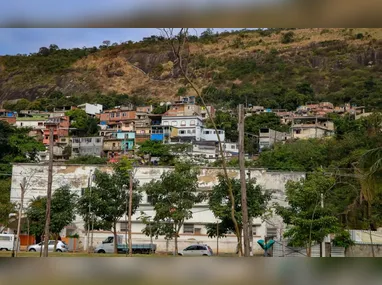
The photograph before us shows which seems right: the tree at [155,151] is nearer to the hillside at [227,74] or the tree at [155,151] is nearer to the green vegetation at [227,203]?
the hillside at [227,74]

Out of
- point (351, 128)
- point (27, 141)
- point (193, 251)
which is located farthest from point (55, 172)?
point (351, 128)

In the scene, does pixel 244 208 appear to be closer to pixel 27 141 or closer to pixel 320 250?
pixel 320 250

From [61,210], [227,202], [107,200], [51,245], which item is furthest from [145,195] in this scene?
[227,202]

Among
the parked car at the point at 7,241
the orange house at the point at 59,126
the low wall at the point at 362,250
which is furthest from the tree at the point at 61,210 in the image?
the orange house at the point at 59,126

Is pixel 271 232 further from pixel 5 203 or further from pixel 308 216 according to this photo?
pixel 5 203

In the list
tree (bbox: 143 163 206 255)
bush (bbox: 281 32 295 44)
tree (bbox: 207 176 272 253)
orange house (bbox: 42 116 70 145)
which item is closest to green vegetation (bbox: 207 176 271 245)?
tree (bbox: 207 176 272 253)

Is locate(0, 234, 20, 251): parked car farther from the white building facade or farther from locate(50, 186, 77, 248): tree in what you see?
the white building facade
